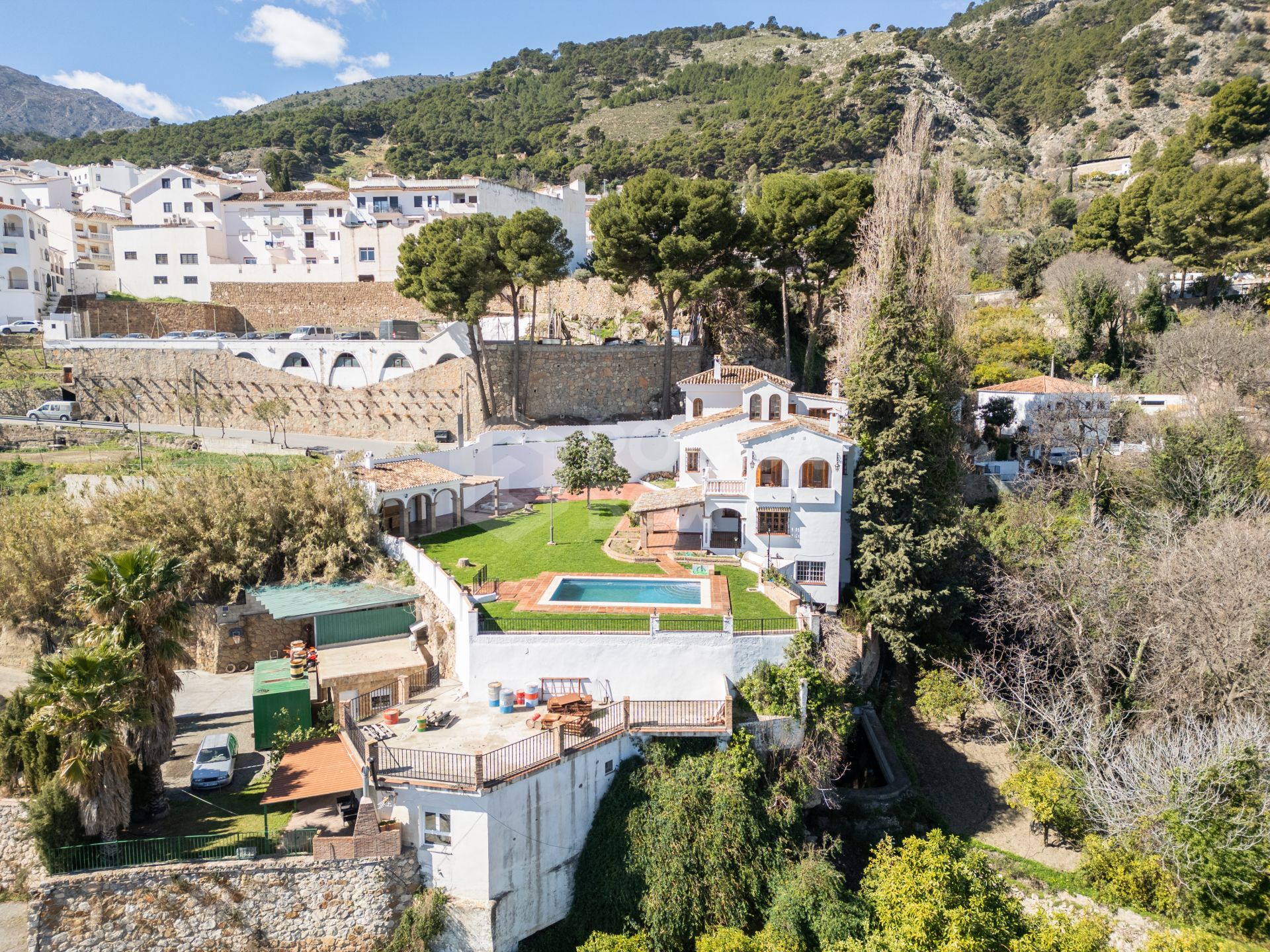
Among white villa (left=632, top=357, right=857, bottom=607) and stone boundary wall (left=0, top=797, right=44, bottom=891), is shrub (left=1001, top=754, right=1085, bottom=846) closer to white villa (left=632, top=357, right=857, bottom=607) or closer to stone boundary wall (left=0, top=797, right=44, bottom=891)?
white villa (left=632, top=357, right=857, bottom=607)

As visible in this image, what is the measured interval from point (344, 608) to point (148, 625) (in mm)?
5115

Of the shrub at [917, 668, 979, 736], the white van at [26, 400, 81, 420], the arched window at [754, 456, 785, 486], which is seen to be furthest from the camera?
the white van at [26, 400, 81, 420]

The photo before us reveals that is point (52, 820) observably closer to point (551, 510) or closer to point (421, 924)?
point (421, 924)

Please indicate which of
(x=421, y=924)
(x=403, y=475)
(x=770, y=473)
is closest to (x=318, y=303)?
(x=403, y=475)

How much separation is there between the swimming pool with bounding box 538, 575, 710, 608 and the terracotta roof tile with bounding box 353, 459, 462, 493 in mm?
6359

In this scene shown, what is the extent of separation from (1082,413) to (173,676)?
27753 millimetres

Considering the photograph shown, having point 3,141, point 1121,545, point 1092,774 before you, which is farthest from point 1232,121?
point 3,141

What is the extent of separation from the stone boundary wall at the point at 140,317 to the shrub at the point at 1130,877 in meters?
45.8

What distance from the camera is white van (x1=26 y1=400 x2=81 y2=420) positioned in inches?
1430

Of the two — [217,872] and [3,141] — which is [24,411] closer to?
[217,872]

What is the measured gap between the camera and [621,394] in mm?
34125

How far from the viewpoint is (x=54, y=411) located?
36.9 m

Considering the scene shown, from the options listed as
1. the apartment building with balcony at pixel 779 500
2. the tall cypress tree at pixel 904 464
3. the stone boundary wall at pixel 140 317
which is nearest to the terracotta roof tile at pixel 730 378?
the apartment building with balcony at pixel 779 500

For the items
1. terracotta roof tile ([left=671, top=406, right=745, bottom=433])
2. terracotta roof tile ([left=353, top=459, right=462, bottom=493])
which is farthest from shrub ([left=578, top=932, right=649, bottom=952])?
terracotta roof tile ([left=671, top=406, right=745, bottom=433])
